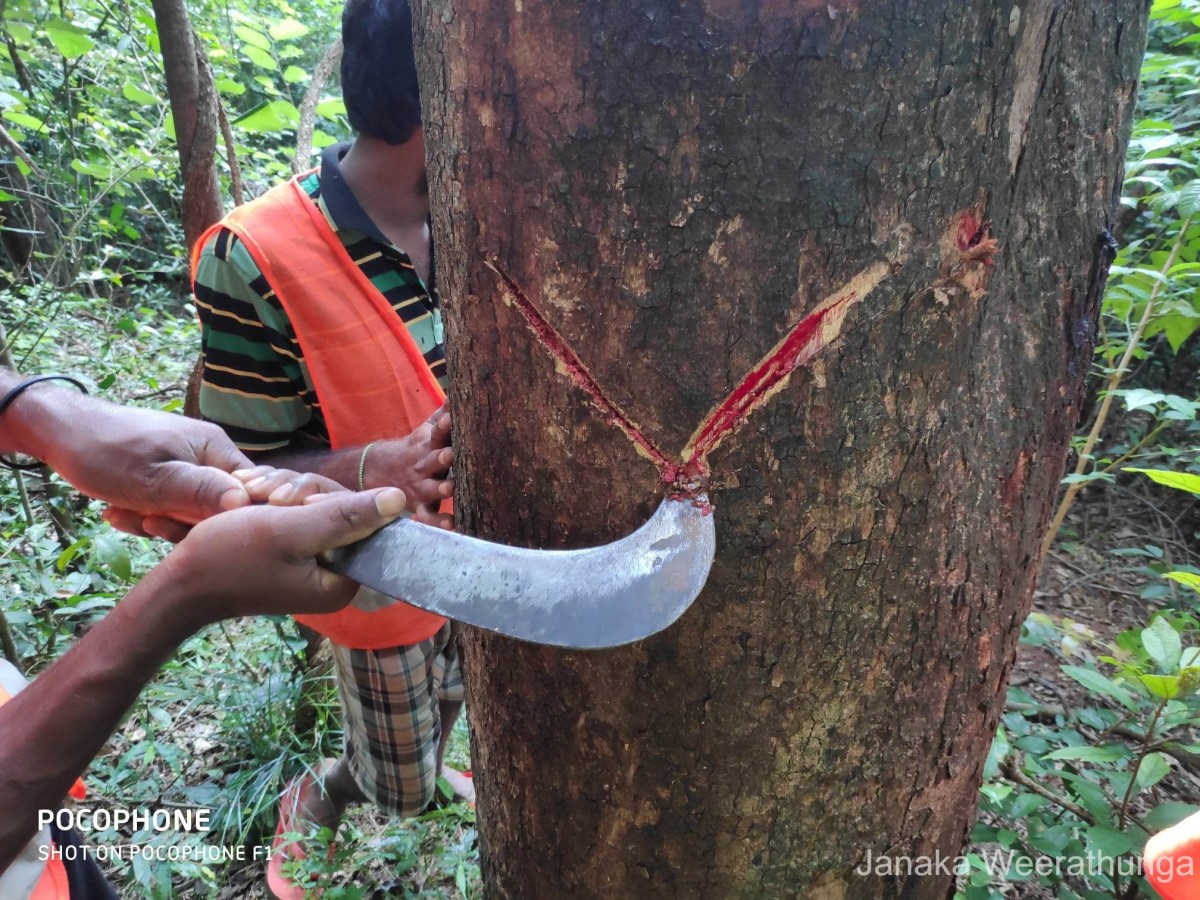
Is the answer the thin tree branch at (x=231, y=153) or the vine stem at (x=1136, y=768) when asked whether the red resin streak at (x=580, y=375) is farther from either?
the thin tree branch at (x=231, y=153)

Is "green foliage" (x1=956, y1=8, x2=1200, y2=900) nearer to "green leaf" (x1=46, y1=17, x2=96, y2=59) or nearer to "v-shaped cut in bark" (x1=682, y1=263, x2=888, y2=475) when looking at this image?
"v-shaped cut in bark" (x1=682, y1=263, x2=888, y2=475)

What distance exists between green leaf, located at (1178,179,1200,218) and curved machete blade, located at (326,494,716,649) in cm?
173

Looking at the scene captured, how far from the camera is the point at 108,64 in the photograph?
3059mm

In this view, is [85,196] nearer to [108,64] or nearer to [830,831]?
[108,64]

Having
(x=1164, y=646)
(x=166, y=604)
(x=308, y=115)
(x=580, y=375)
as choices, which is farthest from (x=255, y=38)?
(x=1164, y=646)

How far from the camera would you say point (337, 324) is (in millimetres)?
1395

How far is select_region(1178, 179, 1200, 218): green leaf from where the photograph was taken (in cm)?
162

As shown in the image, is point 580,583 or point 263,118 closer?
point 580,583

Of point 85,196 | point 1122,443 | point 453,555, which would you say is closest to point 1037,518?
point 453,555

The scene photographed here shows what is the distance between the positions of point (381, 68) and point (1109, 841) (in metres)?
1.97

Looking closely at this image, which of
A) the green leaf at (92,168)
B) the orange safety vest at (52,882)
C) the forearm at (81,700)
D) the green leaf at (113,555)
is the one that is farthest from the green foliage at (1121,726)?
the green leaf at (92,168)

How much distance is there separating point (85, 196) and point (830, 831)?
425cm

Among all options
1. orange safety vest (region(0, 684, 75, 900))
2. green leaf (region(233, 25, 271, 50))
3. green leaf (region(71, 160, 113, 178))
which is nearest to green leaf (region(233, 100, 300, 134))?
green leaf (region(233, 25, 271, 50))

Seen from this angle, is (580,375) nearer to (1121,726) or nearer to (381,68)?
(381,68)
